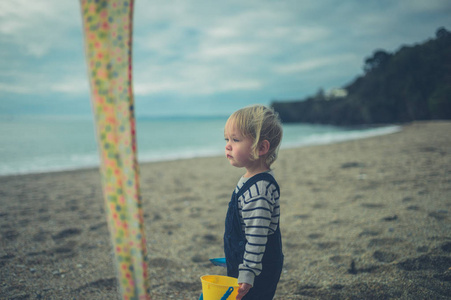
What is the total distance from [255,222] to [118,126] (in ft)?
2.73

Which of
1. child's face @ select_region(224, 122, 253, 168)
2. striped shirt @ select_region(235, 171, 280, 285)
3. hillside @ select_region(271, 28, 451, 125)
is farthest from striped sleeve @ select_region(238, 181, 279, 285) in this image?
hillside @ select_region(271, 28, 451, 125)

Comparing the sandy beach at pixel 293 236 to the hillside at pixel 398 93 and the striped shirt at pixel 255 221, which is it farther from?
the hillside at pixel 398 93

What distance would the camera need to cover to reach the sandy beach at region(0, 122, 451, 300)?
7.54ft

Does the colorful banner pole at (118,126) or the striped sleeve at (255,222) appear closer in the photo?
the colorful banner pole at (118,126)

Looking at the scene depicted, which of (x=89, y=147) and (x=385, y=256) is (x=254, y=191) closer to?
(x=385, y=256)

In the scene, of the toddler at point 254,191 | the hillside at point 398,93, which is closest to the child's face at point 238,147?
the toddler at point 254,191

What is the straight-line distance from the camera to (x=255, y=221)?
4.66 ft

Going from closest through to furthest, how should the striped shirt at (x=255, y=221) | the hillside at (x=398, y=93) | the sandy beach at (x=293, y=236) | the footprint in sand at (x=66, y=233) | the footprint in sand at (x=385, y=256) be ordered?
the striped shirt at (x=255, y=221)
the sandy beach at (x=293, y=236)
the footprint in sand at (x=385, y=256)
the footprint in sand at (x=66, y=233)
the hillside at (x=398, y=93)

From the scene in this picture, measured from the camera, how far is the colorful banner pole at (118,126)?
35.7 inches

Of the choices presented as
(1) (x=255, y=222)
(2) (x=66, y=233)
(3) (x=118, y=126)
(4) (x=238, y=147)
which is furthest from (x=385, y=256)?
(2) (x=66, y=233)

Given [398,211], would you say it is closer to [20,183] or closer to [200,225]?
[200,225]

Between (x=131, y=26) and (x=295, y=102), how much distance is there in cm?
5608

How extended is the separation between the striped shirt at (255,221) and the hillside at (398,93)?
838 centimetres

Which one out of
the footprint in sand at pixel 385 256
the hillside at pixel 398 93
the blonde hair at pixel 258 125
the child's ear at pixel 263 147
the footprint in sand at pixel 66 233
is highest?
the hillside at pixel 398 93
